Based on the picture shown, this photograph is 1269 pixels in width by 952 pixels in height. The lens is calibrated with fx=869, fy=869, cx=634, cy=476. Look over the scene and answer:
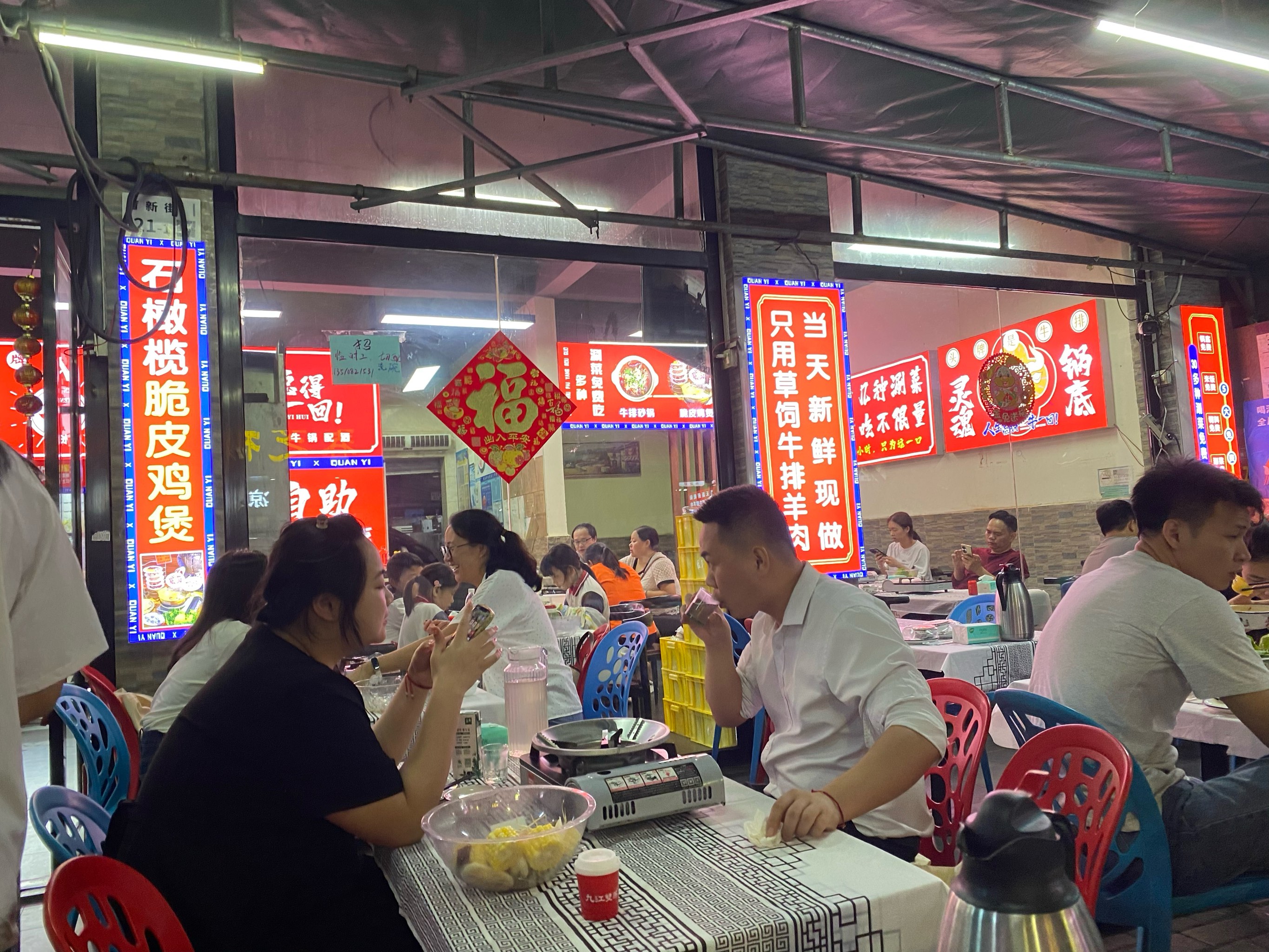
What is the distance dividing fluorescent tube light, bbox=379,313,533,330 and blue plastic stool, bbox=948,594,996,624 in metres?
3.30

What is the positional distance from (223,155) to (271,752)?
4.47 meters

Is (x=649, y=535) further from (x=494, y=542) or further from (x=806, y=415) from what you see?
(x=494, y=542)

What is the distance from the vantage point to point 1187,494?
211 cm

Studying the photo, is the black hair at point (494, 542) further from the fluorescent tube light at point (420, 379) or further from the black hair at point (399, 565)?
the fluorescent tube light at point (420, 379)

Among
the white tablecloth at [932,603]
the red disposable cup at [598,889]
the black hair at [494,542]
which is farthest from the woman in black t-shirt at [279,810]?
the white tablecloth at [932,603]

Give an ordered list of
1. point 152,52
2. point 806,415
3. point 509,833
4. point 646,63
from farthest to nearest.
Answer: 1. point 806,415
2. point 646,63
3. point 152,52
4. point 509,833

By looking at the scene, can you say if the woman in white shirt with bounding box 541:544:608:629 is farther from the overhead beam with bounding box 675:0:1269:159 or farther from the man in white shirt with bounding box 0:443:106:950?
the man in white shirt with bounding box 0:443:106:950

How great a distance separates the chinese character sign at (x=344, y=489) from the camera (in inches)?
217

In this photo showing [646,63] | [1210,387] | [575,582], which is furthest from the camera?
[1210,387]

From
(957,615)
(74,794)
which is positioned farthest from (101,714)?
(957,615)

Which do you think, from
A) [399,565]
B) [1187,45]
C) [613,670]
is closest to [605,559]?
[399,565]

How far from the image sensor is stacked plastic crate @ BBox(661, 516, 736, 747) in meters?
4.77

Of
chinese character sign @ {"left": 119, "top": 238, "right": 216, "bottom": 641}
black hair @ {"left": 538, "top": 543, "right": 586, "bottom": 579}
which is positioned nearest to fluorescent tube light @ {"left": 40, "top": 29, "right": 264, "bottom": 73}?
chinese character sign @ {"left": 119, "top": 238, "right": 216, "bottom": 641}

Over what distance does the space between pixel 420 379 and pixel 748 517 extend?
4119 millimetres
